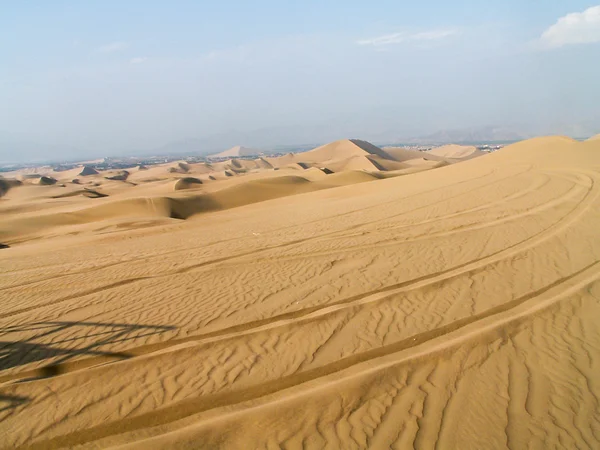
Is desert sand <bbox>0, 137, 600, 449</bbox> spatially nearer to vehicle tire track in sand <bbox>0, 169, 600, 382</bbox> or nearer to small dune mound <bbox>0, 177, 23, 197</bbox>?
vehicle tire track in sand <bbox>0, 169, 600, 382</bbox>

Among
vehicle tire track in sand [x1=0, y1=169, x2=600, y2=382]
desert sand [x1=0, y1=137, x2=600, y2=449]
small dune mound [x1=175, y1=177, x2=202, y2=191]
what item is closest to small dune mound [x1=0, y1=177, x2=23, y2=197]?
small dune mound [x1=175, y1=177, x2=202, y2=191]

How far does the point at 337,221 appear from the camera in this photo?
44.1ft

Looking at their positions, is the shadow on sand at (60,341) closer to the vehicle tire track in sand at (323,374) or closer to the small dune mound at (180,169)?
the vehicle tire track in sand at (323,374)

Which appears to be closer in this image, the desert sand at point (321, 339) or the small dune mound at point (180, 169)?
the desert sand at point (321, 339)

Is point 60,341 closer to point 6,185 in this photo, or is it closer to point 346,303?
point 346,303

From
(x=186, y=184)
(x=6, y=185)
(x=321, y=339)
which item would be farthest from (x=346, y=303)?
(x=6, y=185)

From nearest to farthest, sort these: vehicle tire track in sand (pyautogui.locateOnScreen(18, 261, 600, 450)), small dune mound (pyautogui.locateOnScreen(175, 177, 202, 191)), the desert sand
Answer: the desert sand, vehicle tire track in sand (pyautogui.locateOnScreen(18, 261, 600, 450)), small dune mound (pyautogui.locateOnScreen(175, 177, 202, 191))

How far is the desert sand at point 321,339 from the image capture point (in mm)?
3842

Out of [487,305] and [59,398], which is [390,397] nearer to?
[487,305]

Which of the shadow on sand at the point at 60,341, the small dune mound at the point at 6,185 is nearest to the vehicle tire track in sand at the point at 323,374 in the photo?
the shadow on sand at the point at 60,341

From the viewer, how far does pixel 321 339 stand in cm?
535

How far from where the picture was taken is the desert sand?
3842 mm

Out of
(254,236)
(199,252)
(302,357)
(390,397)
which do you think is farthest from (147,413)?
(254,236)

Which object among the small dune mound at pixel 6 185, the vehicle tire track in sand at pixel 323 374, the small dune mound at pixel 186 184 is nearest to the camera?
the vehicle tire track in sand at pixel 323 374
